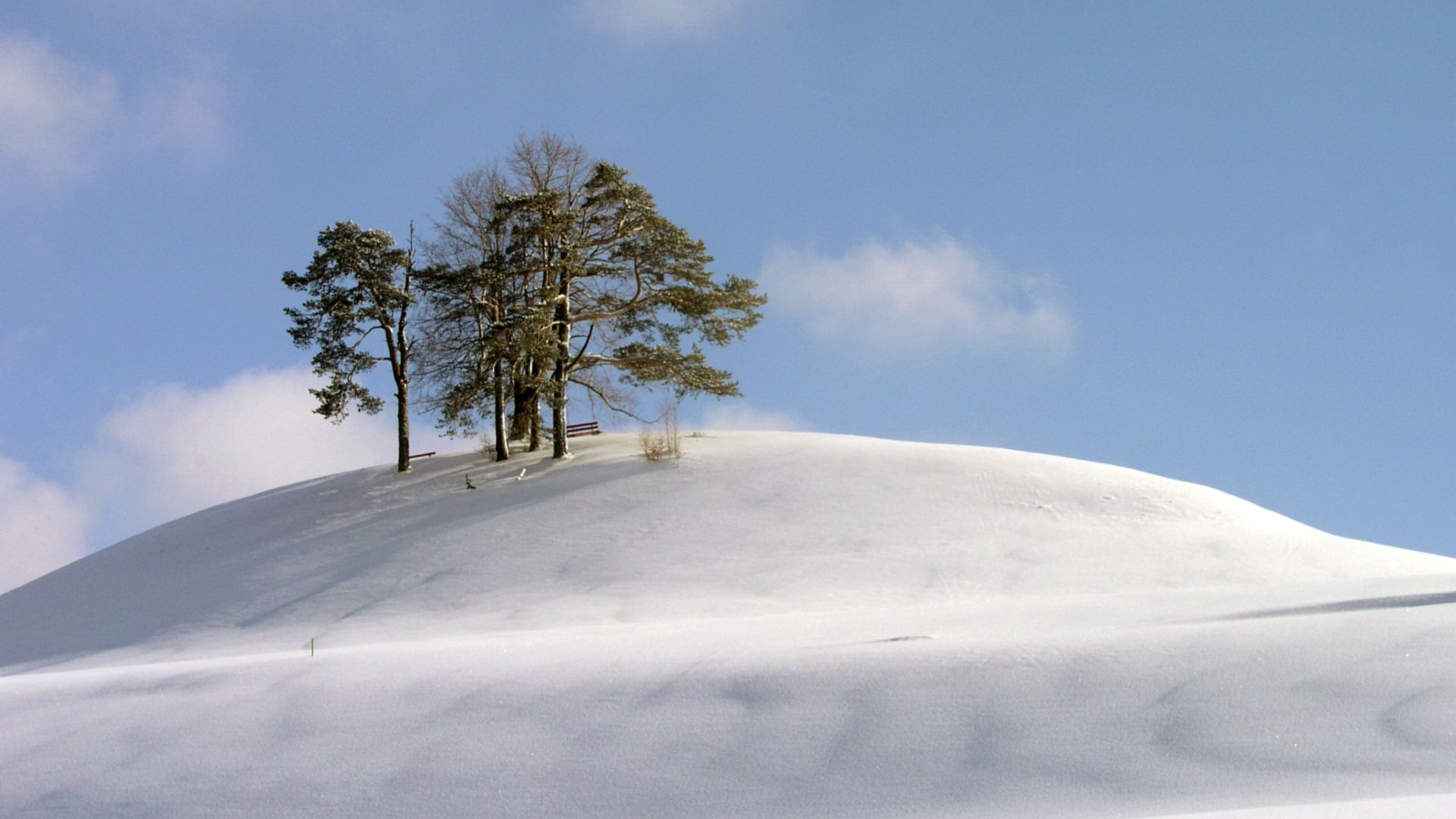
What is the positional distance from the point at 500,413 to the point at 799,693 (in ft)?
49.7

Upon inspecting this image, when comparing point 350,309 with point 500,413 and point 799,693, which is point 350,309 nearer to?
point 500,413

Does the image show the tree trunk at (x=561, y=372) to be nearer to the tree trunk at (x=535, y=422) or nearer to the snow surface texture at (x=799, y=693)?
the tree trunk at (x=535, y=422)

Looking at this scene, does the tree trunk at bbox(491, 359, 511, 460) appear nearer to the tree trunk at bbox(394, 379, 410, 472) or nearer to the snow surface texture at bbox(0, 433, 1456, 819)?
the tree trunk at bbox(394, 379, 410, 472)

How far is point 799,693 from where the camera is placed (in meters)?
7.68

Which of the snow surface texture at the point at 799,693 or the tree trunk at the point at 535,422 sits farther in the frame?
the tree trunk at the point at 535,422

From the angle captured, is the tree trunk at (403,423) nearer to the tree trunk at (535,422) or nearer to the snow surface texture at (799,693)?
the tree trunk at (535,422)

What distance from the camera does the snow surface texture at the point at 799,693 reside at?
6.51 metres

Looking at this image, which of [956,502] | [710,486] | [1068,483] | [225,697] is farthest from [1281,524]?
[225,697]

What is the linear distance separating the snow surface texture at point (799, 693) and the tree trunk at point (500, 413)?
19.8 feet

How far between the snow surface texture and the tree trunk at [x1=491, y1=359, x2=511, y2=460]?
19.8ft

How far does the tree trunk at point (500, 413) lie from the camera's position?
21391 mm

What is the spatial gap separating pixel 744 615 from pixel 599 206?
1201 centimetres

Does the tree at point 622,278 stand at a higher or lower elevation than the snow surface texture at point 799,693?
higher

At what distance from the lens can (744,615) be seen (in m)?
13.0
